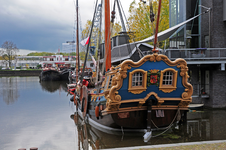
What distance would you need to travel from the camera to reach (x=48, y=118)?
15.6 meters

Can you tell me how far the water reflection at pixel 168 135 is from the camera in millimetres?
10156

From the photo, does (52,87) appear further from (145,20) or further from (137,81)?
(137,81)

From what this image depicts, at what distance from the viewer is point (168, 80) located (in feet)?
36.0

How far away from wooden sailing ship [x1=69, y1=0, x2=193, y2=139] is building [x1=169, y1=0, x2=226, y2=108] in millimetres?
5393

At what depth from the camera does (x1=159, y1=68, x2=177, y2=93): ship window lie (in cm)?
1077

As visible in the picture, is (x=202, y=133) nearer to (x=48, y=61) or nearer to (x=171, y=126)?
(x=171, y=126)

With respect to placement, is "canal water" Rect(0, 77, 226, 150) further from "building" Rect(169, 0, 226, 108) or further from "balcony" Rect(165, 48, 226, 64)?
"balcony" Rect(165, 48, 226, 64)

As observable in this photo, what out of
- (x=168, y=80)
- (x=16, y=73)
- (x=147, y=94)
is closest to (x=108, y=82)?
(x=147, y=94)

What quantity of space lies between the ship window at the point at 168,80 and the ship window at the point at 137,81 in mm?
782

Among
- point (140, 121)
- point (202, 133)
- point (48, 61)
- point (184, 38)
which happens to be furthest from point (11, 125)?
point (48, 61)

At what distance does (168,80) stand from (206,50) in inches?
276

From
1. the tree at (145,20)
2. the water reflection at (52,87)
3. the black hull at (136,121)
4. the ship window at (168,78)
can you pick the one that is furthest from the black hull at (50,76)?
the ship window at (168,78)

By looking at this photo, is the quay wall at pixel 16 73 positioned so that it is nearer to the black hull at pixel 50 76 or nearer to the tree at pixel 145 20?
the black hull at pixel 50 76

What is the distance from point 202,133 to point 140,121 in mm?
2959
